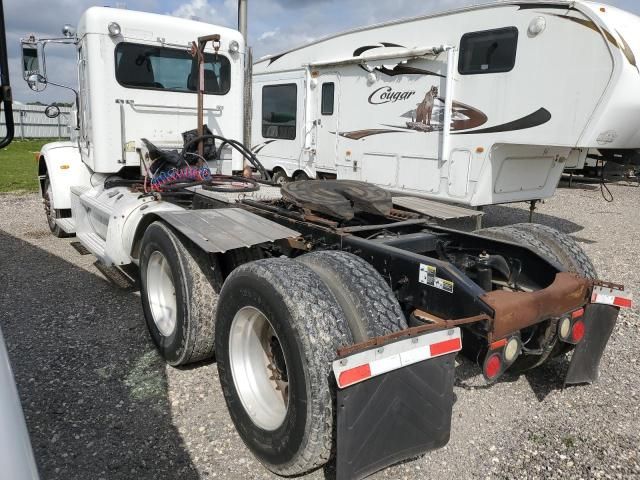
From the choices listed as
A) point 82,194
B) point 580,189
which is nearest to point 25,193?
point 82,194

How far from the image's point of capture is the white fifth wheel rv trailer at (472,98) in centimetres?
617

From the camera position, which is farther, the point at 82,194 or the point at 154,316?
the point at 82,194

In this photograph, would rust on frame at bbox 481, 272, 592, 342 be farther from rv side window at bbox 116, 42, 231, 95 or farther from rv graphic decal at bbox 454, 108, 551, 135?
rv side window at bbox 116, 42, 231, 95

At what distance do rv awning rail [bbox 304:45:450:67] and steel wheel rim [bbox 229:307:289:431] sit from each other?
599 cm

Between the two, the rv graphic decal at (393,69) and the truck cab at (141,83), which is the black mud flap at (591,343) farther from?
the rv graphic decal at (393,69)

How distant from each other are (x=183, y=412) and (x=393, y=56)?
6.68 metres

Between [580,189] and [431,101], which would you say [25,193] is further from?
[580,189]

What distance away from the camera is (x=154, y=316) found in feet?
13.0

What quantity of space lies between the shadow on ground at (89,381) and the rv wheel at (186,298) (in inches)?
9.5

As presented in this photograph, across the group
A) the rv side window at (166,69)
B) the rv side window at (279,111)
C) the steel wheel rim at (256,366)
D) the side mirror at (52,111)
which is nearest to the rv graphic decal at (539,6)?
the rv side window at (166,69)

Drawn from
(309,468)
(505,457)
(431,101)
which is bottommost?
(505,457)

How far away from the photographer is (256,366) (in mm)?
2953

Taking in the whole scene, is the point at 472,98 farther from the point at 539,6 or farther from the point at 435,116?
the point at 539,6

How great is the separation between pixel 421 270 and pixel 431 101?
567 centimetres
